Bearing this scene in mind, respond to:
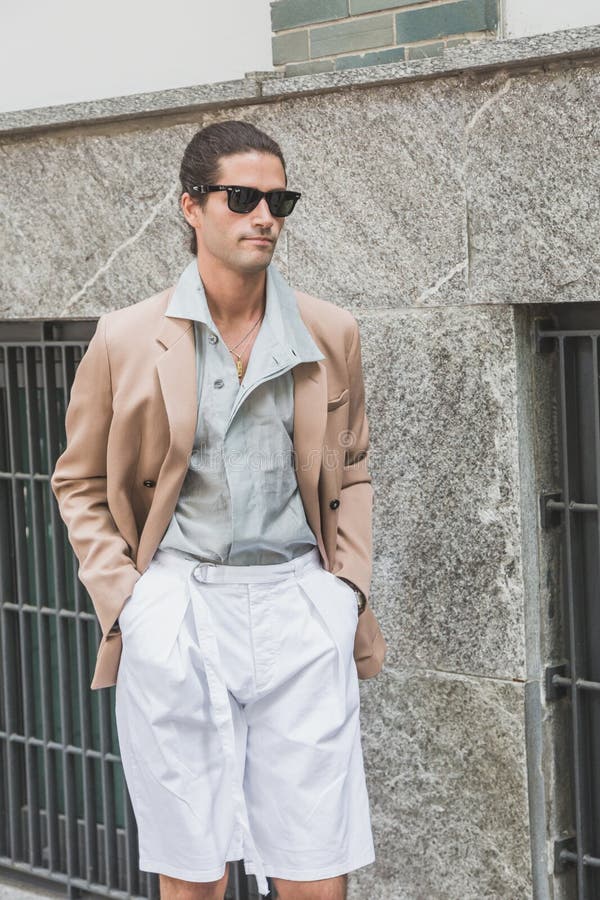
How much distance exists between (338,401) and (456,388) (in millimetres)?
735

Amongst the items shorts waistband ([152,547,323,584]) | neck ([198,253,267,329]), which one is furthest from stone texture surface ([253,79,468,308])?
shorts waistband ([152,547,323,584])

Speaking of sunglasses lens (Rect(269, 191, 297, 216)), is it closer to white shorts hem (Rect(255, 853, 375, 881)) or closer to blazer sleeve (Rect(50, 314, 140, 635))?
blazer sleeve (Rect(50, 314, 140, 635))

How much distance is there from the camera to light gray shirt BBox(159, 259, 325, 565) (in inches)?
143

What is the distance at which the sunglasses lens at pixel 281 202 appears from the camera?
11.8ft

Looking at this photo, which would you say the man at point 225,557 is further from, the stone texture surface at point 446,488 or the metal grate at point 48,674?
the metal grate at point 48,674

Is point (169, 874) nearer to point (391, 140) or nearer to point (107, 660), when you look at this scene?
point (107, 660)

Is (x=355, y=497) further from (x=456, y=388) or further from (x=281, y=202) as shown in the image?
(x=281, y=202)

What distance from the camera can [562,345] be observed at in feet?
14.5

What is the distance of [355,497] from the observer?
3.99m

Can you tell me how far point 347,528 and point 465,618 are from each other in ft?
2.73

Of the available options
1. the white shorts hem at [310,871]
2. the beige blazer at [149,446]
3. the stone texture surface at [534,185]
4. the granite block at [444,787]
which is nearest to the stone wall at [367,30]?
the stone texture surface at [534,185]

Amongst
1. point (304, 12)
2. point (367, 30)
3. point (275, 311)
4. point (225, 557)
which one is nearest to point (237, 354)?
point (275, 311)

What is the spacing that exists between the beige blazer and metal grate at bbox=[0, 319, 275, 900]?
1.72 m

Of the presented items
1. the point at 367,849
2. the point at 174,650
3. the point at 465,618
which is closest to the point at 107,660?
the point at 174,650
